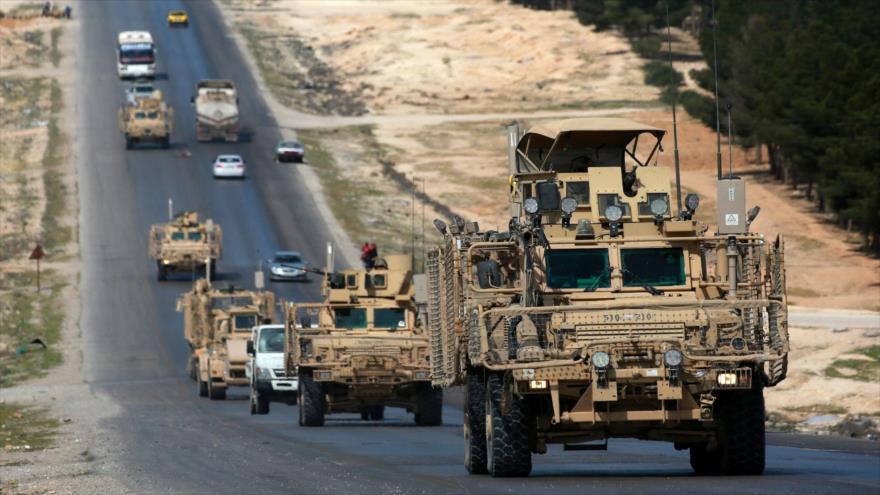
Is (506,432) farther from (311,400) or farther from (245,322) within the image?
(245,322)

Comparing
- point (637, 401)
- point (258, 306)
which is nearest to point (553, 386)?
point (637, 401)

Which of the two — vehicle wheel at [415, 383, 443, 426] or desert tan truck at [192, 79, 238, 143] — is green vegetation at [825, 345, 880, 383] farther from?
desert tan truck at [192, 79, 238, 143]

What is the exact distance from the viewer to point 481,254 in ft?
75.0

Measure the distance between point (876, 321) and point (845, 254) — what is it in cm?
2091

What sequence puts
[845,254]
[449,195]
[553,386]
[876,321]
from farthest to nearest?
[449,195] → [845,254] → [876,321] → [553,386]

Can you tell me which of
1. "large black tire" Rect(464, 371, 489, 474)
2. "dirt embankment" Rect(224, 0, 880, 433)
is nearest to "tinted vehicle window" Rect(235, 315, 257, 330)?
"dirt embankment" Rect(224, 0, 880, 433)

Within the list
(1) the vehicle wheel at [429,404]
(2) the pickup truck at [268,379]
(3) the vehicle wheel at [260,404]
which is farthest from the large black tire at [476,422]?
(3) the vehicle wheel at [260,404]

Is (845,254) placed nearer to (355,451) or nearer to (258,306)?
(258,306)

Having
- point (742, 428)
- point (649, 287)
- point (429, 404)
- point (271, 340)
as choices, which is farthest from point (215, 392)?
point (742, 428)

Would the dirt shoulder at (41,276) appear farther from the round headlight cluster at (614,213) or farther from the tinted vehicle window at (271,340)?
the round headlight cluster at (614,213)

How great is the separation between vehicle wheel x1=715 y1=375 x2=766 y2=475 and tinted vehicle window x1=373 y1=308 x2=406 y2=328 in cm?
1639

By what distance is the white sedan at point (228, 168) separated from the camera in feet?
311

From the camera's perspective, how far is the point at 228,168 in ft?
311

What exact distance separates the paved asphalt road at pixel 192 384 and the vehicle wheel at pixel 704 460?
0.57 feet
